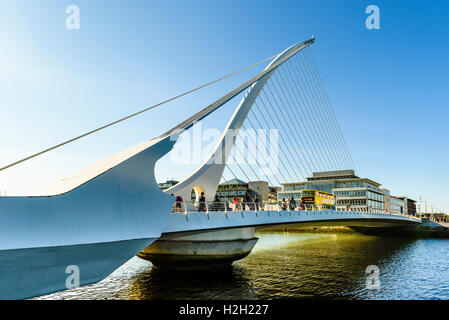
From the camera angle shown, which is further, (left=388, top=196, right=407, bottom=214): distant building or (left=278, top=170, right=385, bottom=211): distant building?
(left=388, top=196, right=407, bottom=214): distant building

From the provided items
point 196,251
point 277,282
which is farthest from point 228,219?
point 277,282

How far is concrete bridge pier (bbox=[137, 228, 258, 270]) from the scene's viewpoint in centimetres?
1733

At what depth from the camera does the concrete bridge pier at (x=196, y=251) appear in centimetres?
1733

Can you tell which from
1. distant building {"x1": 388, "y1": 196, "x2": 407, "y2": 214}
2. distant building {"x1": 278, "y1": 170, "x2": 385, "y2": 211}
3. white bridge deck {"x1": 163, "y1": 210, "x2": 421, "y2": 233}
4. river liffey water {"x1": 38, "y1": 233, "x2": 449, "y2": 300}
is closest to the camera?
white bridge deck {"x1": 163, "y1": 210, "x2": 421, "y2": 233}

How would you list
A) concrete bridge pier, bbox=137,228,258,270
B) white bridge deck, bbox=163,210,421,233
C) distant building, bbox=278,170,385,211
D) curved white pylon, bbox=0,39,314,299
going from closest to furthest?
1. curved white pylon, bbox=0,39,314,299
2. white bridge deck, bbox=163,210,421,233
3. concrete bridge pier, bbox=137,228,258,270
4. distant building, bbox=278,170,385,211

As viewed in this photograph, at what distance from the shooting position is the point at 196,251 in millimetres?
17516

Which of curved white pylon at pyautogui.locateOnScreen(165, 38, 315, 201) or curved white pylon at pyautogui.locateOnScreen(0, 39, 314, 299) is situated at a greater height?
curved white pylon at pyautogui.locateOnScreen(165, 38, 315, 201)
